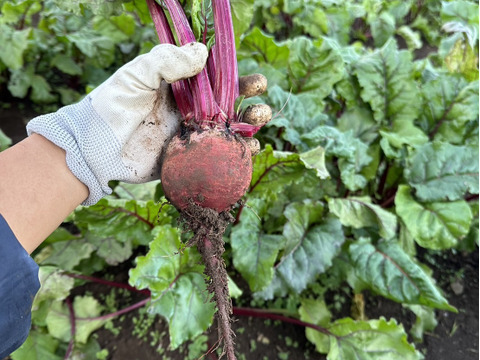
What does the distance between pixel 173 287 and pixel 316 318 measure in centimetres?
87

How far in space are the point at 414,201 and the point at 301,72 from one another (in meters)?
1.08

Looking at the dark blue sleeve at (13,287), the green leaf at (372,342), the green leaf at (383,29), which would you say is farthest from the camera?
the green leaf at (383,29)

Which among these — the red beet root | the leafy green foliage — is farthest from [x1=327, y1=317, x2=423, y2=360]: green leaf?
the red beet root

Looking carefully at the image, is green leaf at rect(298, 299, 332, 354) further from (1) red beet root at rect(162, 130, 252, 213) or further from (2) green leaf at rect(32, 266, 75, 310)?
(2) green leaf at rect(32, 266, 75, 310)

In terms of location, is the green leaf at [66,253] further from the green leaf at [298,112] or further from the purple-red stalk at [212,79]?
the green leaf at [298,112]

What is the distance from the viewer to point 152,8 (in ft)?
4.95

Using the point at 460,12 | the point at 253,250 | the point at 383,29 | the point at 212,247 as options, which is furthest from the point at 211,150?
the point at 383,29

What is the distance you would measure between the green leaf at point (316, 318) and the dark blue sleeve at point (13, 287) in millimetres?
1434

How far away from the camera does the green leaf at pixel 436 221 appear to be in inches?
76.1

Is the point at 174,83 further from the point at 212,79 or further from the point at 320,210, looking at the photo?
the point at 320,210

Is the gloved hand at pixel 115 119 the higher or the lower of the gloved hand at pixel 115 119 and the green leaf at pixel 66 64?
the higher

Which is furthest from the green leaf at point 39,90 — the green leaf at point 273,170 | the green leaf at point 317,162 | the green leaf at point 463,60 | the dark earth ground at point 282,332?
the green leaf at point 463,60

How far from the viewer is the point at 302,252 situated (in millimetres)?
1938

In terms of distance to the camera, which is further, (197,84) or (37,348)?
(37,348)
